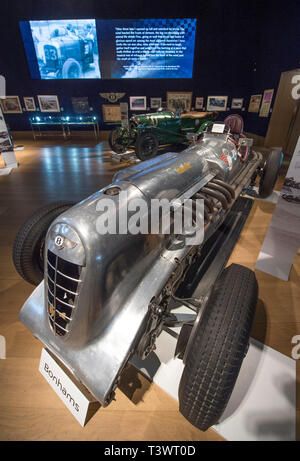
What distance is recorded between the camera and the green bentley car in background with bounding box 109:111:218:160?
17.9ft

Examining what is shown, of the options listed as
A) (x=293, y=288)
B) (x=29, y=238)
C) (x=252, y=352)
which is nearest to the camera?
(x=252, y=352)

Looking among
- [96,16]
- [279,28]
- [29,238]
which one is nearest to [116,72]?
[96,16]

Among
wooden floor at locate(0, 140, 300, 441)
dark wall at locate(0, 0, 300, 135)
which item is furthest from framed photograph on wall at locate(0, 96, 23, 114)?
wooden floor at locate(0, 140, 300, 441)

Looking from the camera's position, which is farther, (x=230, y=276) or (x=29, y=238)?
(x=29, y=238)

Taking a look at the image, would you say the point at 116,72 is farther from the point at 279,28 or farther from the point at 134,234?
the point at 134,234

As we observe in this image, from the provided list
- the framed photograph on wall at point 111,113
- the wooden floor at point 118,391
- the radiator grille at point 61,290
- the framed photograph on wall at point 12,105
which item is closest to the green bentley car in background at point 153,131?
the framed photograph on wall at point 111,113

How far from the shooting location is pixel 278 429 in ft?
3.90

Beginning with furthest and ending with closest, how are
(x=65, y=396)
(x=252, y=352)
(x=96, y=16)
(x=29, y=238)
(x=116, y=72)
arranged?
(x=116, y=72)
(x=96, y=16)
(x=29, y=238)
(x=252, y=352)
(x=65, y=396)

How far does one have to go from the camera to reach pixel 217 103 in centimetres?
804

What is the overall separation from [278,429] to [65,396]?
1208 millimetres

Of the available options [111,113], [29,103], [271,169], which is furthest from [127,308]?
[29,103]

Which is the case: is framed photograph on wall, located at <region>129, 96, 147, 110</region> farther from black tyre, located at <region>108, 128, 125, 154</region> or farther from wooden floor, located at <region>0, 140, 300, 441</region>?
wooden floor, located at <region>0, 140, 300, 441</region>

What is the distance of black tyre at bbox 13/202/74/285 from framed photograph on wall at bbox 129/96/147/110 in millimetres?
8008

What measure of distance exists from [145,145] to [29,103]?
6.60 m
